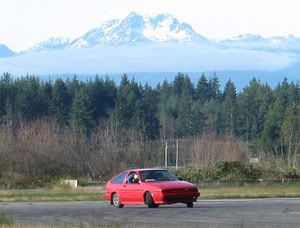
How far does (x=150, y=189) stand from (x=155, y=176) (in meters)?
1.15

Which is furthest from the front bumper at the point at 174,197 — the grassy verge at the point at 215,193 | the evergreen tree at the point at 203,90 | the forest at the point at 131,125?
the evergreen tree at the point at 203,90

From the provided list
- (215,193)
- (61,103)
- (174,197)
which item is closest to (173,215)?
(174,197)

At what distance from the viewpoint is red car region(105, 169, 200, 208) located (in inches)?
1207

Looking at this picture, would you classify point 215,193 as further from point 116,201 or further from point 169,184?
point 169,184

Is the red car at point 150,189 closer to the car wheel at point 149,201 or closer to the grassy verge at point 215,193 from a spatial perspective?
the car wheel at point 149,201

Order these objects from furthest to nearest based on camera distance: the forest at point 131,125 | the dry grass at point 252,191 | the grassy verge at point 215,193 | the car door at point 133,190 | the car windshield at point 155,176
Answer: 1. the forest at point 131,125
2. the dry grass at point 252,191
3. the grassy verge at point 215,193
4. the car windshield at point 155,176
5. the car door at point 133,190

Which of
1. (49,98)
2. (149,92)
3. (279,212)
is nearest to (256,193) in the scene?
(279,212)

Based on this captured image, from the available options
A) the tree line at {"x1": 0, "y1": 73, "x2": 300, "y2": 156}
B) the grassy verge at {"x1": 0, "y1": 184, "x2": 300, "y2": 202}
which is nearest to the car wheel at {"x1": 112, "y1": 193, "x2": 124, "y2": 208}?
the grassy verge at {"x1": 0, "y1": 184, "x2": 300, "y2": 202}

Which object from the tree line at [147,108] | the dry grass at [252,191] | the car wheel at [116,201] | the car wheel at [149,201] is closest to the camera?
the car wheel at [149,201]

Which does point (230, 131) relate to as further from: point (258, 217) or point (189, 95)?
point (258, 217)

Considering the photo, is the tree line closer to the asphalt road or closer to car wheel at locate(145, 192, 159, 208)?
car wheel at locate(145, 192, 159, 208)

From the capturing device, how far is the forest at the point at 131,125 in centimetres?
6475

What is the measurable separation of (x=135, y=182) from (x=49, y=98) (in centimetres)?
8328

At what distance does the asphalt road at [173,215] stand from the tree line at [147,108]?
207 feet
